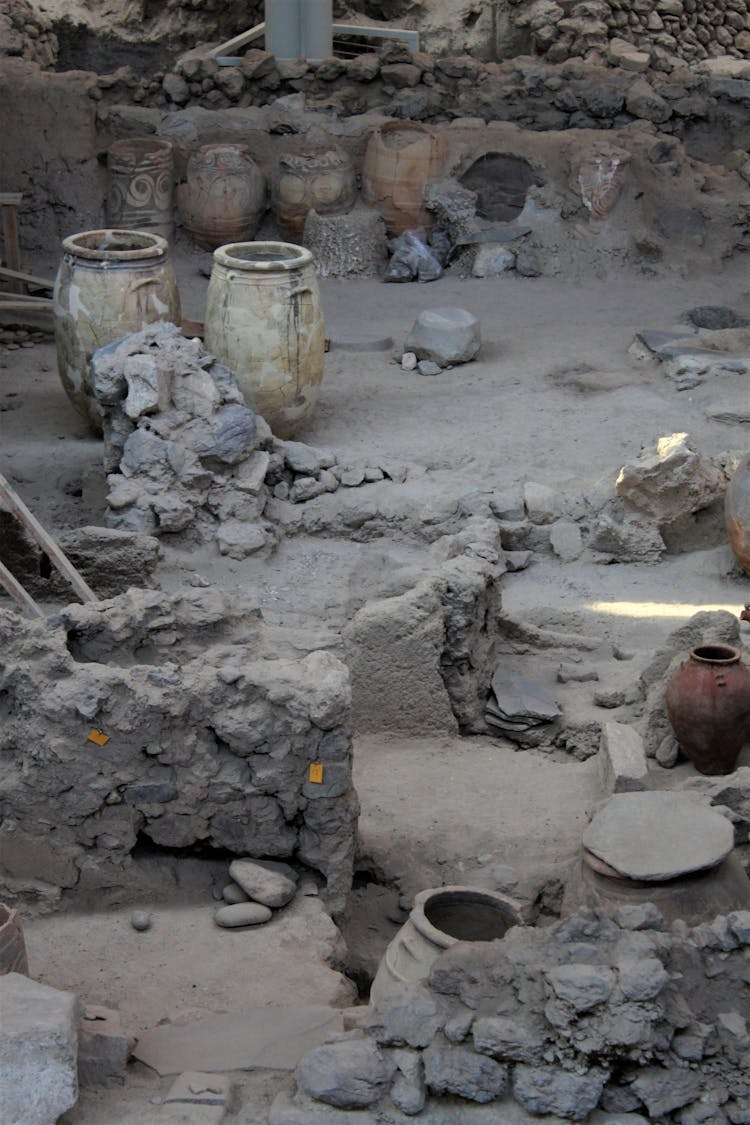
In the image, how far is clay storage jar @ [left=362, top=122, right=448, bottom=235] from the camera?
37.1ft

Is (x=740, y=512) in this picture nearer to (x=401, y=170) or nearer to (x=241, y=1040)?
(x=241, y=1040)

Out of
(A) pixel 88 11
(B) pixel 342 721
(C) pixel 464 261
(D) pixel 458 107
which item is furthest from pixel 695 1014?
(A) pixel 88 11

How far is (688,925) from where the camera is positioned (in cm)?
397

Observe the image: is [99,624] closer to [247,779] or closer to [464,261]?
[247,779]

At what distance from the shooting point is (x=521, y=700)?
19.4 feet

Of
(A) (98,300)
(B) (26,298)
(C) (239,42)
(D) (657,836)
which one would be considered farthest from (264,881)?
(C) (239,42)

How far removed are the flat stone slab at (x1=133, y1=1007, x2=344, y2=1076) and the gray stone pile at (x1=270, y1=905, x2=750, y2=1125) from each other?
284 millimetres

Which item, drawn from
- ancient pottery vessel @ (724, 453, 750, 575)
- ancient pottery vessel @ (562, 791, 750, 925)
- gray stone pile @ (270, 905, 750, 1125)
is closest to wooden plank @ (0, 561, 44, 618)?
ancient pottery vessel @ (562, 791, 750, 925)

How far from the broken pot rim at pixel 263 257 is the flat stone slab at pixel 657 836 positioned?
4436 millimetres

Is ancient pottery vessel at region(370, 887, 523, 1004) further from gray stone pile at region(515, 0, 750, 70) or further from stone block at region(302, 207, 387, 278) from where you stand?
gray stone pile at region(515, 0, 750, 70)

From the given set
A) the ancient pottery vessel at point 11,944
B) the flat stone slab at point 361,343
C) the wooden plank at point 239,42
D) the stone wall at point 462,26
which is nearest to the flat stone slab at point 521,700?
the ancient pottery vessel at point 11,944

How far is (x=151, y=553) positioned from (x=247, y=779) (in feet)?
6.97

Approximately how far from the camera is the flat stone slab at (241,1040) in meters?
3.70

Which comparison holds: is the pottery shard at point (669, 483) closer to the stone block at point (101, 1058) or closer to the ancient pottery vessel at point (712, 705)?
the ancient pottery vessel at point (712, 705)
